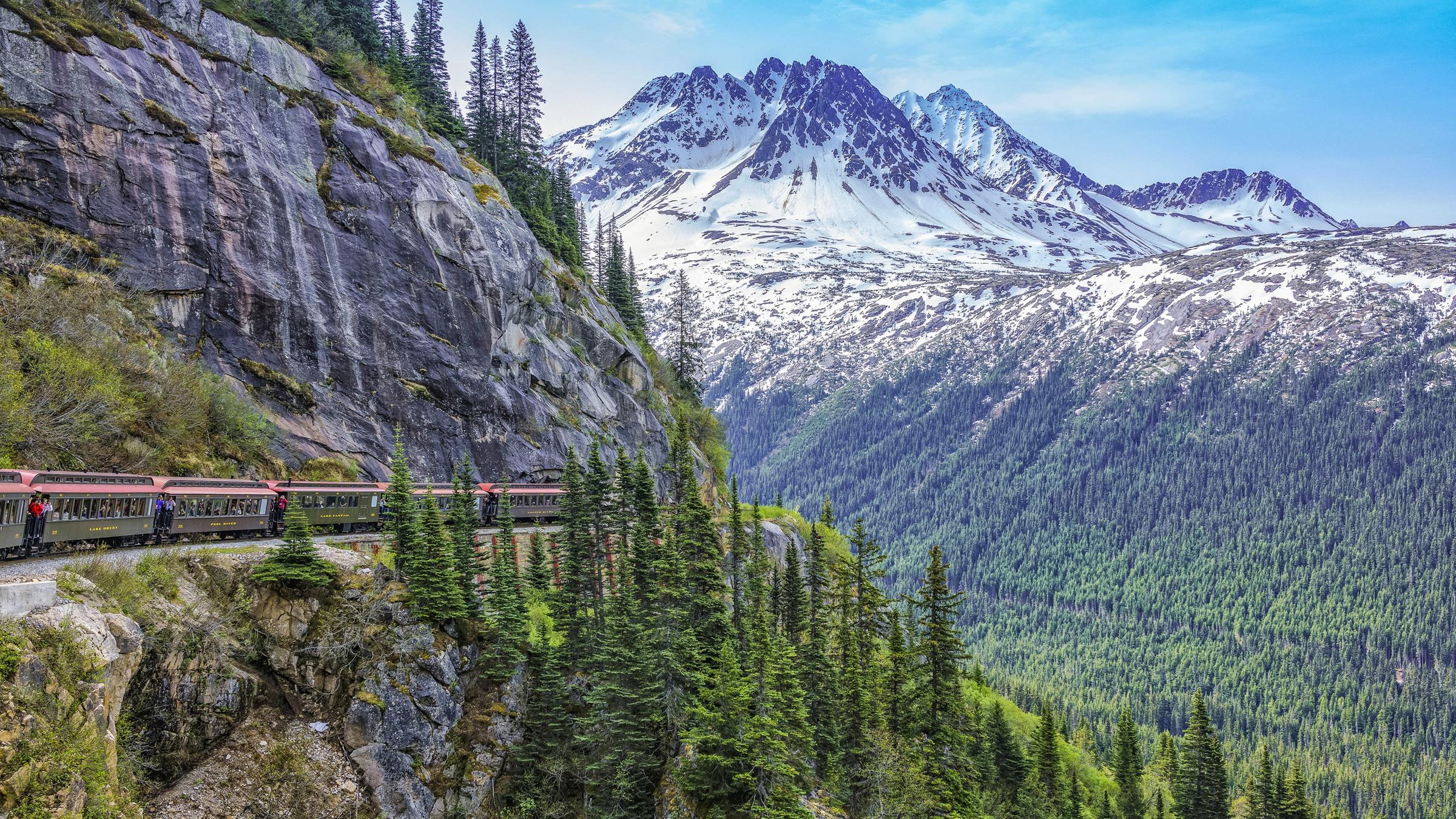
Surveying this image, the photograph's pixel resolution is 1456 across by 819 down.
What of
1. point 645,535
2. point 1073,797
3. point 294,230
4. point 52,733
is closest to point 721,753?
point 645,535

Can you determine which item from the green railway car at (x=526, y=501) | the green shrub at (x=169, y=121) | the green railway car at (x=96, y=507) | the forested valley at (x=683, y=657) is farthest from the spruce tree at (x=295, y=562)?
the green shrub at (x=169, y=121)

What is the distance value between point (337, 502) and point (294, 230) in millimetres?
19070

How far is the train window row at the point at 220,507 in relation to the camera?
36.7 meters

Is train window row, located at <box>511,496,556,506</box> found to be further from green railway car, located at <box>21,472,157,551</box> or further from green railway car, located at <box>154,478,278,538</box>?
green railway car, located at <box>21,472,157,551</box>

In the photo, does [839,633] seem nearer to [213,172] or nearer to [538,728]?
[538,728]

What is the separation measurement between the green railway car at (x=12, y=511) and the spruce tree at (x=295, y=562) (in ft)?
26.3

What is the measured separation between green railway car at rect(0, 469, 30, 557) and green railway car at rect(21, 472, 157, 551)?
39cm

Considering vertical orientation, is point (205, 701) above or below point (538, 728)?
above

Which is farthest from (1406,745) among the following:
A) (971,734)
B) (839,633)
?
(839,633)

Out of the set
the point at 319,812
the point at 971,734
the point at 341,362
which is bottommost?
the point at 971,734

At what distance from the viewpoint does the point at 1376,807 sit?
158250 millimetres

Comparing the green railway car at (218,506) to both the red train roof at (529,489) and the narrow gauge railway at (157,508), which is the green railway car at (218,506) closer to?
the narrow gauge railway at (157,508)

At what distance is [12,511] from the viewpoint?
2833 cm

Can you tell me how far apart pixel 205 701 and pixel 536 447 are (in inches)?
1220
